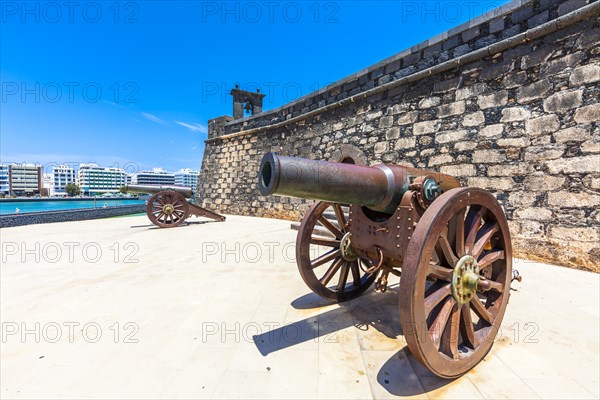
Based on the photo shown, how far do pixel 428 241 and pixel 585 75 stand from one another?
4240mm

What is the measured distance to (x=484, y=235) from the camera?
2002 millimetres

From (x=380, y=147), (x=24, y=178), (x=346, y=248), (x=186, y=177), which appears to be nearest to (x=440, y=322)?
(x=346, y=248)

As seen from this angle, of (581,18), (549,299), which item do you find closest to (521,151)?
(581,18)

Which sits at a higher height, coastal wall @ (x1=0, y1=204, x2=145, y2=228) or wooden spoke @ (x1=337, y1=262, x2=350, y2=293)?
wooden spoke @ (x1=337, y1=262, x2=350, y2=293)

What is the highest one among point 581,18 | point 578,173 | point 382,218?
point 581,18

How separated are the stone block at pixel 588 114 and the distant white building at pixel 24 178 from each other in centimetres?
10500

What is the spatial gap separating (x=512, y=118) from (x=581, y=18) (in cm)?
137

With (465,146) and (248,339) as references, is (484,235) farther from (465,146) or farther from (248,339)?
(465,146)

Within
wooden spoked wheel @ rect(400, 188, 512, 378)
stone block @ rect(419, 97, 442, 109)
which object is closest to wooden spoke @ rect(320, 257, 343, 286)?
wooden spoked wheel @ rect(400, 188, 512, 378)

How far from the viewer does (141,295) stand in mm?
3066

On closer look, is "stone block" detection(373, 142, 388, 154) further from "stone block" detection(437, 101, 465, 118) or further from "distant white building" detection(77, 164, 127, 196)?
"distant white building" detection(77, 164, 127, 196)

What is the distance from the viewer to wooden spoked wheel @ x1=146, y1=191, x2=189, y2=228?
26.3ft

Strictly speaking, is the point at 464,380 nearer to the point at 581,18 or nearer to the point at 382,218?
the point at 382,218

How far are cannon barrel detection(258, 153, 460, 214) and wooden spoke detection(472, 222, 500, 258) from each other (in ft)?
1.45
